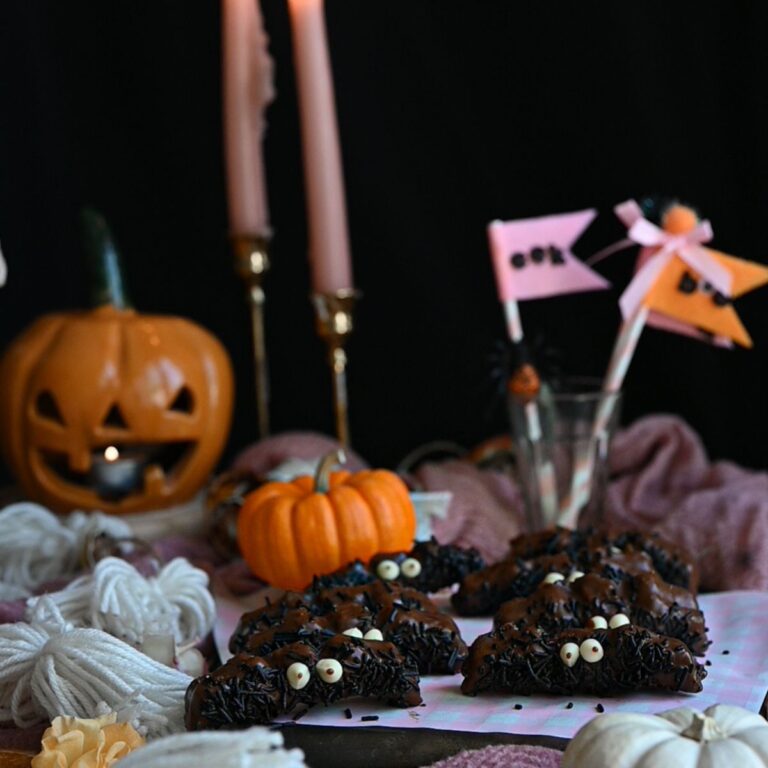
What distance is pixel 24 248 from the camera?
6.53 ft

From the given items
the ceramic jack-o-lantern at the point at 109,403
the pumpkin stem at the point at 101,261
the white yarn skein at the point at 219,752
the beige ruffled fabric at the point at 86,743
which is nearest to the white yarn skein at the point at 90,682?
the beige ruffled fabric at the point at 86,743

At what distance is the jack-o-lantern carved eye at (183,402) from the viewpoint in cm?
166

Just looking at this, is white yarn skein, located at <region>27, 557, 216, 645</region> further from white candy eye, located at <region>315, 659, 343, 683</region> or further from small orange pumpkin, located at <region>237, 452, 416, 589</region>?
white candy eye, located at <region>315, 659, 343, 683</region>

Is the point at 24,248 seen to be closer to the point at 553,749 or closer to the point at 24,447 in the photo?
the point at 24,447

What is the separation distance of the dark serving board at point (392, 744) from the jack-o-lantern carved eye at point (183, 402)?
0.76m

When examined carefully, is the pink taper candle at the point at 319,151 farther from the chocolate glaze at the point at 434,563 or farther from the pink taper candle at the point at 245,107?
the chocolate glaze at the point at 434,563

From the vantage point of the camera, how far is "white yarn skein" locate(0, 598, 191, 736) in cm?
100

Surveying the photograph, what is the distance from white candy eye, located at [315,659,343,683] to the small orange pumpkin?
32cm

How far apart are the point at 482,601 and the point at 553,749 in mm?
296

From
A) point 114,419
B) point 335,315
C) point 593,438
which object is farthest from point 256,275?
point 593,438

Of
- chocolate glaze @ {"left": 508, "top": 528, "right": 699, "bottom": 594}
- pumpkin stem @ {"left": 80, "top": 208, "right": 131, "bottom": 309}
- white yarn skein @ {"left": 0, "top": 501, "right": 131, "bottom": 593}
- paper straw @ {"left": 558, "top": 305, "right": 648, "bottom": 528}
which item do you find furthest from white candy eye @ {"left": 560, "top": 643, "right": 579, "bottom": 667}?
pumpkin stem @ {"left": 80, "top": 208, "right": 131, "bottom": 309}

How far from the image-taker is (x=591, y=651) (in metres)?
1.00

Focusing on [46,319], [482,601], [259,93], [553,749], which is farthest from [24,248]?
[553,749]

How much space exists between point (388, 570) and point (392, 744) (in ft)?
0.96
